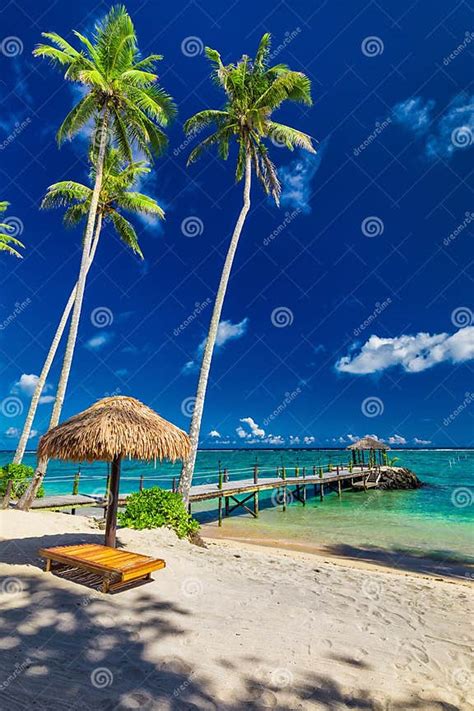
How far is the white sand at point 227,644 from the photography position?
3.85 metres

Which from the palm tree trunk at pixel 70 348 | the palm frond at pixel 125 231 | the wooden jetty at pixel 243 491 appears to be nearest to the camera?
the palm tree trunk at pixel 70 348

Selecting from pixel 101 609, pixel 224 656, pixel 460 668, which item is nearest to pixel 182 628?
pixel 224 656

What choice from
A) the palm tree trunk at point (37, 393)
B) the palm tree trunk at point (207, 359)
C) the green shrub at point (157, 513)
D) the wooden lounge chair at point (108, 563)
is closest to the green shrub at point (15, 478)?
the palm tree trunk at point (37, 393)

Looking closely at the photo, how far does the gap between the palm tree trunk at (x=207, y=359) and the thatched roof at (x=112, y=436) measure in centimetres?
398

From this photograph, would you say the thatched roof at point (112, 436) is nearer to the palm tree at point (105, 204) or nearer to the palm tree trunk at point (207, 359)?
the palm tree trunk at point (207, 359)

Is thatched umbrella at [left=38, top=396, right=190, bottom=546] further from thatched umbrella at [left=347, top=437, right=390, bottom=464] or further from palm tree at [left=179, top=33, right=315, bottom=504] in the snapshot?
A: thatched umbrella at [left=347, top=437, right=390, bottom=464]

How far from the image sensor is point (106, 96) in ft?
51.0

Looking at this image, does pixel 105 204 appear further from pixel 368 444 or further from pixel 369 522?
pixel 368 444

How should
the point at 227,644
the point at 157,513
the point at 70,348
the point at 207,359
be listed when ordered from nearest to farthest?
the point at 227,644 < the point at 157,513 < the point at 207,359 < the point at 70,348

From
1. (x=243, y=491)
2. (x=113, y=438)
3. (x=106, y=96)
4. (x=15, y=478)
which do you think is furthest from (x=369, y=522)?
(x=106, y=96)

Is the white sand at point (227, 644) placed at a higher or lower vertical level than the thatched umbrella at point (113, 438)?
lower

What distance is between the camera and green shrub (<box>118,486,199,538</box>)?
34.8ft

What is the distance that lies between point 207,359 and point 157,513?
528cm

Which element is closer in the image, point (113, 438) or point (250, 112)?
point (113, 438)
